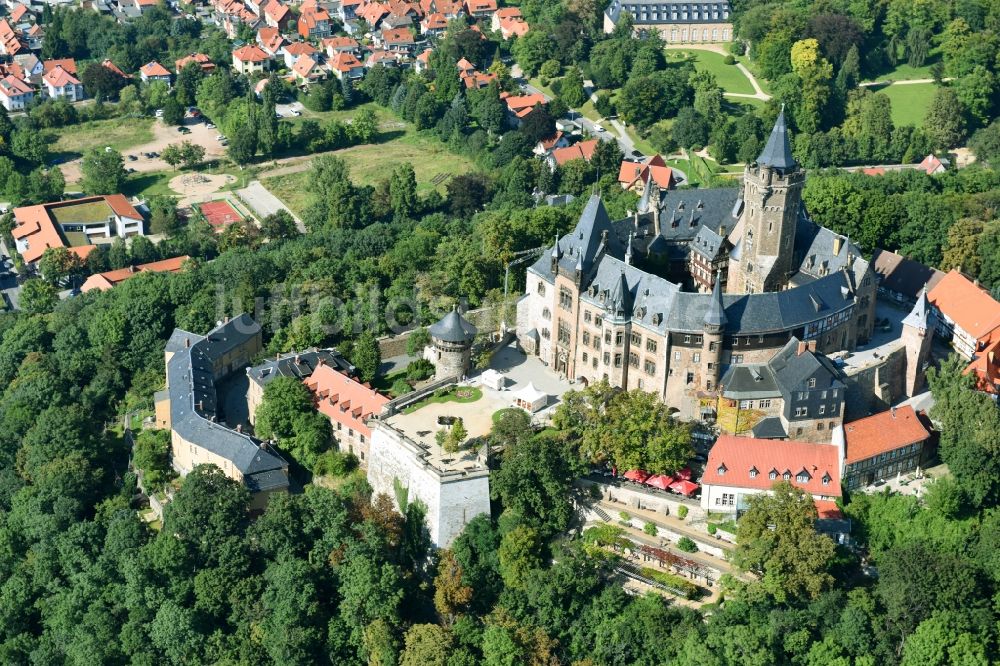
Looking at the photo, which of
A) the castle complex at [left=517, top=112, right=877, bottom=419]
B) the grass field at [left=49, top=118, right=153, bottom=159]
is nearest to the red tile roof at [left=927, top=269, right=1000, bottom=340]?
the castle complex at [left=517, top=112, right=877, bottom=419]

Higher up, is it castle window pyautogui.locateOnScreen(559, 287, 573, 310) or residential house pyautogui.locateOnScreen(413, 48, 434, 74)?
castle window pyautogui.locateOnScreen(559, 287, 573, 310)

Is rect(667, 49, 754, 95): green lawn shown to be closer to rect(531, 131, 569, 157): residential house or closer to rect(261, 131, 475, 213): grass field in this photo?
rect(531, 131, 569, 157): residential house

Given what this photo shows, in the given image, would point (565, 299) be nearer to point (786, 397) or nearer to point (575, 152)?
point (786, 397)

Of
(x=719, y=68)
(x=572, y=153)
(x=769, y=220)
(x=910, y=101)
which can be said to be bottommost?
(x=572, y=153)

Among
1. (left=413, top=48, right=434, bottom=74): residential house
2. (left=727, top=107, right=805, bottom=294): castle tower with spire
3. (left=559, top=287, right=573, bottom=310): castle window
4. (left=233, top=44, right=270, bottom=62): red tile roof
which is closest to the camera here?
(left=727, top=107, right=805, bottom=294): castle tower with spire

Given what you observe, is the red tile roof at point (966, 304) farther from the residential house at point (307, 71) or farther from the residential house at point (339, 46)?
the residential house at point (339, 46)

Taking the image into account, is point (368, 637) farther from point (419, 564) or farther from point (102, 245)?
point (102, 245)


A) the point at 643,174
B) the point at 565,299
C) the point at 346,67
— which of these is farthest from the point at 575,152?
the point at 565,299
